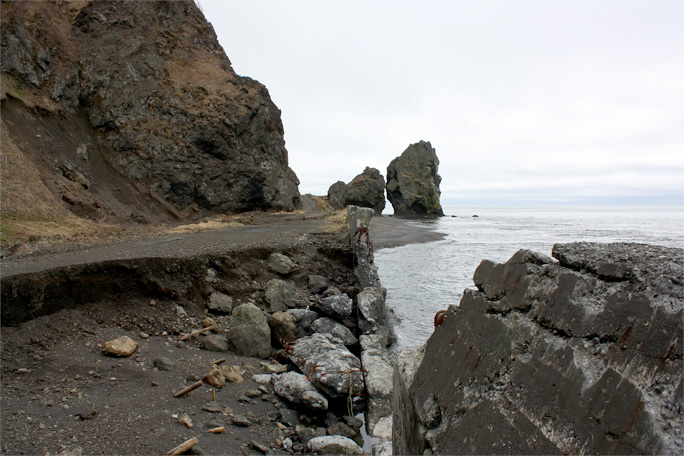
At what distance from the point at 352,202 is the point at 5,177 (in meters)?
63.0

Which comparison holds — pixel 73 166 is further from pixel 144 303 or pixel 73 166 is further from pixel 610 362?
pixel 610 362

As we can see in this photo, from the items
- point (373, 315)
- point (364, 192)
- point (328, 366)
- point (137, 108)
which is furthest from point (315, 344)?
point (364, 192)

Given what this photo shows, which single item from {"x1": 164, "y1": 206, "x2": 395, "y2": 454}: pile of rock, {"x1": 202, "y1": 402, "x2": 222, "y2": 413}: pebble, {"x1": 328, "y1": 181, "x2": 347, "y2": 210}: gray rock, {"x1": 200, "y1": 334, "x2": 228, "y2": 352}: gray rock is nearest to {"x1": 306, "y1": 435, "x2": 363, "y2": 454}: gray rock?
{"x1": 164, "y1": 206, "x2": 395, "y2": 454}: pile of rock

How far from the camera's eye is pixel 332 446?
4766 mm

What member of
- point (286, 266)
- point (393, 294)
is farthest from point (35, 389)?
point (393, 294)

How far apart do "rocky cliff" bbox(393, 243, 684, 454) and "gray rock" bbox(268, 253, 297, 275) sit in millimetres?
7756

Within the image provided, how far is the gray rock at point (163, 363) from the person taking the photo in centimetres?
588

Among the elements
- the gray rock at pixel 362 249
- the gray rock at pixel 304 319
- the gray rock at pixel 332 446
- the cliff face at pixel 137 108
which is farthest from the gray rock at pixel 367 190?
the gray rock at pixel 332 446

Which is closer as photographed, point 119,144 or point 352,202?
point 119,144

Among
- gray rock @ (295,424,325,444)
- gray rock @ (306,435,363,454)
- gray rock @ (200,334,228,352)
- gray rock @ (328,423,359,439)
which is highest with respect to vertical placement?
gray rock @ (200,334,228,352)

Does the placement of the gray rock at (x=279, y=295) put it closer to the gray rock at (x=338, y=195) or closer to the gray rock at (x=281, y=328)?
the gray rock at (x=281, y=328)

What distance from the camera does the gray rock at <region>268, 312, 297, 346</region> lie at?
7836 millimetres

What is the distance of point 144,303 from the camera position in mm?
7543

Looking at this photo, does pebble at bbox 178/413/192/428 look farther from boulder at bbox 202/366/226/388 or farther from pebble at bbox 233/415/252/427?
boulder at bbox 202/366/226/388
